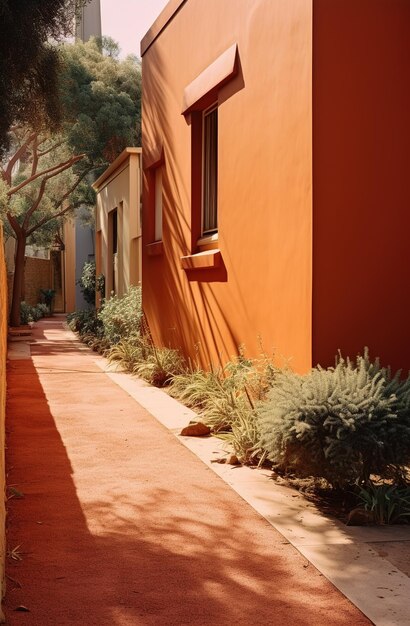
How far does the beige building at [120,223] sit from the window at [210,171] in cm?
613

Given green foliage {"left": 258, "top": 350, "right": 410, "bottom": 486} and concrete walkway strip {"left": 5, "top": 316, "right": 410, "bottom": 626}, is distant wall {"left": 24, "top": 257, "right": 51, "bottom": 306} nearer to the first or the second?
concrete walkway strip {"left": 5, "top": 316, "right": 410, "bottom": 626}

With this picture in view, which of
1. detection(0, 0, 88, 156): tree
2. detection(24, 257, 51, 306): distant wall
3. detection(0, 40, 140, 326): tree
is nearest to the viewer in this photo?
detection(0, 0, 88, 156): tree

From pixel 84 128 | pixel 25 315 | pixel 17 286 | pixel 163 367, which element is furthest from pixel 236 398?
pixel 25 315

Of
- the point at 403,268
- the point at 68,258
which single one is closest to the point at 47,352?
the point at 403,268

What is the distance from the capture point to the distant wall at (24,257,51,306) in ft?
101

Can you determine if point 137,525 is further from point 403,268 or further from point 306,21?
point 306,21

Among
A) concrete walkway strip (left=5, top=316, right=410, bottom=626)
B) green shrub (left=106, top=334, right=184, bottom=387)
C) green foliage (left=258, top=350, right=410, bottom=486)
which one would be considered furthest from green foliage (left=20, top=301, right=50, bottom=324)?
green foliage (left=258, top=350, right=410, bottom=486)

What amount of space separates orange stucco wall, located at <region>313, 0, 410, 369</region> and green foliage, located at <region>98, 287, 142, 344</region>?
7.38 metres

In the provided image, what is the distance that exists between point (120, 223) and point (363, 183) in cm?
1206

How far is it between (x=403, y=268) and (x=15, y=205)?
16.3 m

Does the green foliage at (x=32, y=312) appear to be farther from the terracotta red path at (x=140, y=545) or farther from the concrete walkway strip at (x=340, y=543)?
the concrete walkway strip at (x=340, y=543)

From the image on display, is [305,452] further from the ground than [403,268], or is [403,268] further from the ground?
[403,268]

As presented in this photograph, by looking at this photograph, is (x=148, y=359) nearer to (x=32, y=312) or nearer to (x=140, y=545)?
(x=140, y=545)

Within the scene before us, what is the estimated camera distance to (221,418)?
7027 mm
